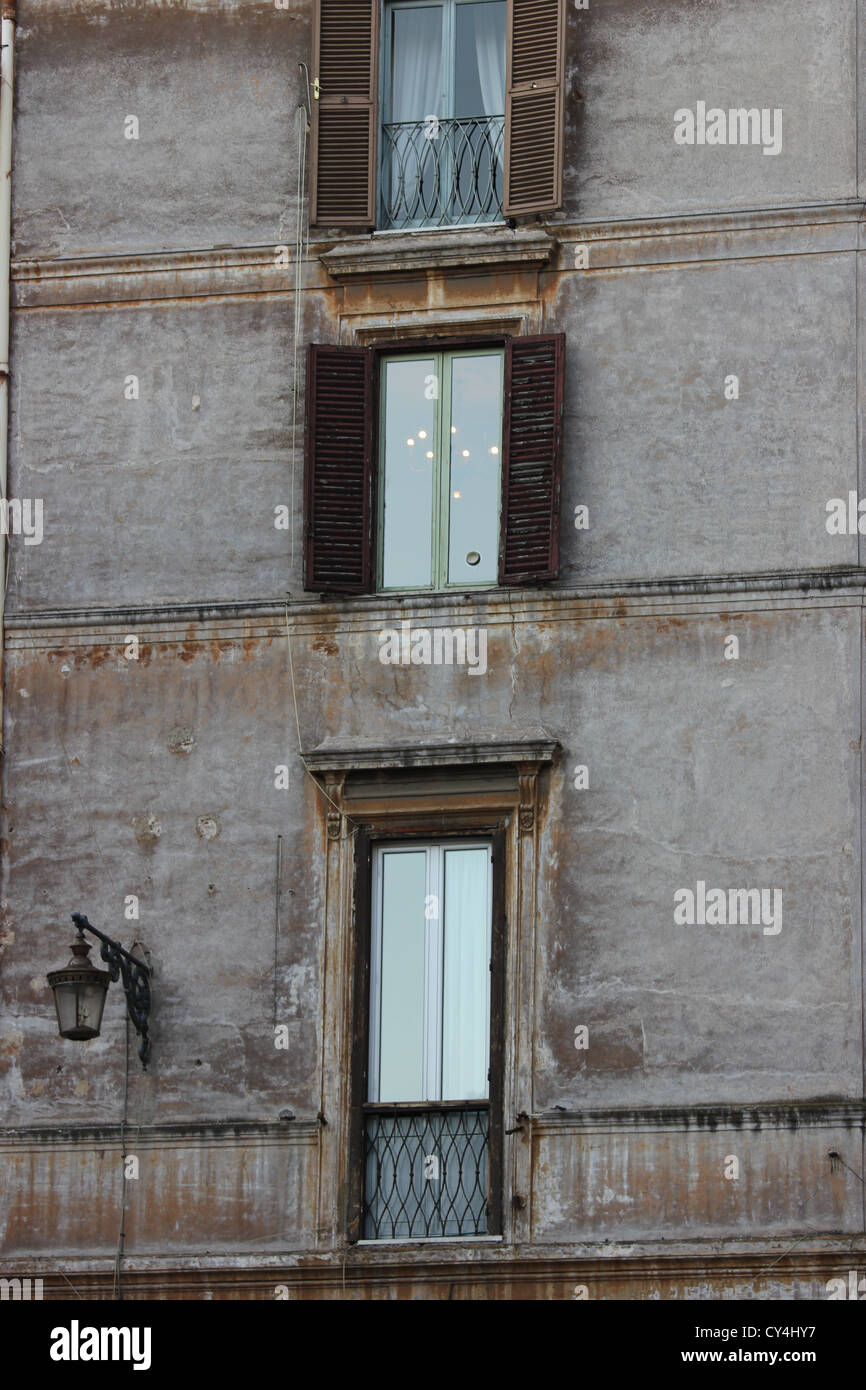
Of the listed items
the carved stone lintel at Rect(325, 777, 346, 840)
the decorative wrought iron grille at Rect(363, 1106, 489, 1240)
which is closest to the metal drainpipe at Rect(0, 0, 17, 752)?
the carved stone lintel at Rect(325, 777, 346, 840)

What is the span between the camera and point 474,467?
26875 millimetres

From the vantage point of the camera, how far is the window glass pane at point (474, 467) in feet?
87.5

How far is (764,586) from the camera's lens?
85.3 feet

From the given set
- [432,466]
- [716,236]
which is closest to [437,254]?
[432,466]

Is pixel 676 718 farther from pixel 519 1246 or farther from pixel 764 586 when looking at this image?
pixel 519 1246

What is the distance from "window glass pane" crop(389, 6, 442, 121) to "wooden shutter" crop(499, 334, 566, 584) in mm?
2089

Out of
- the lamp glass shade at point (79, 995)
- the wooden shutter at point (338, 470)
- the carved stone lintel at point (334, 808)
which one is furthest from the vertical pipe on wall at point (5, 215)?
the lamp glass shade at point (79, 995)

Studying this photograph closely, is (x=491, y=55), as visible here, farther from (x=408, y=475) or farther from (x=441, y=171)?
(x=408, y=475)

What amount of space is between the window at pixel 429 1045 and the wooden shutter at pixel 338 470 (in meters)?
1.96

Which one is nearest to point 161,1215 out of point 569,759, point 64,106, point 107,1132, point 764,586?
point 107,1132

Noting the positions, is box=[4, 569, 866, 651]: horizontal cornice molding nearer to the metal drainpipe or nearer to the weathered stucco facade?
the weathered stucco facade

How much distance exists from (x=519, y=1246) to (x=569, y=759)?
3230 millimetres

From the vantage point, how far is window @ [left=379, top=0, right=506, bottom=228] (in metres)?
27.4
